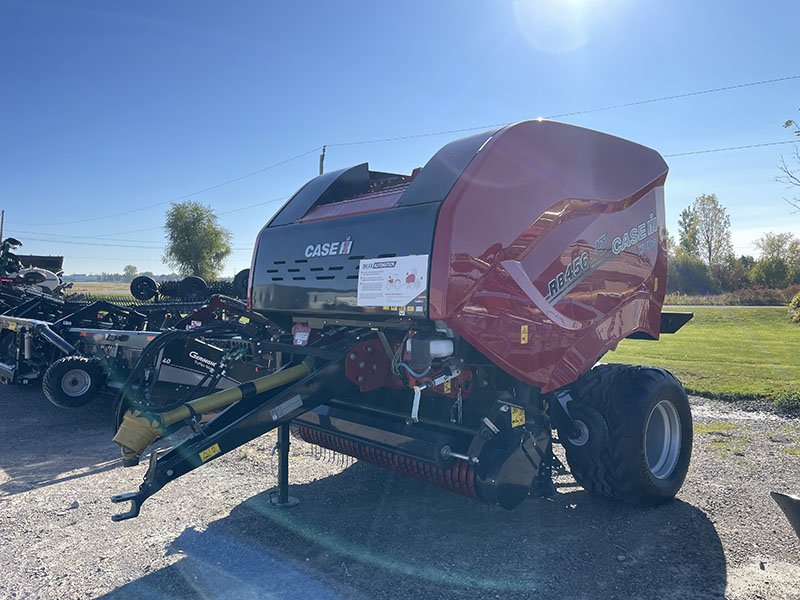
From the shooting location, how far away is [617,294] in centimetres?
454

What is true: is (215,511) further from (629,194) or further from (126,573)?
(629,194)

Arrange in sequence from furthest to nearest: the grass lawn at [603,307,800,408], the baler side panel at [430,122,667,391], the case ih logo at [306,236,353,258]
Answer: the grass lawn at [603,307,800,408] → the case ih logo at [306,236,353,258] → the baler side panel at [430,122,667,391]

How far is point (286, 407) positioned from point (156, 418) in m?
0.70

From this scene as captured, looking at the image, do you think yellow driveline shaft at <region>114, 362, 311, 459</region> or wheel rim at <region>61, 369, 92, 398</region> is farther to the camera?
wheel rim at <region>61, 369, 92, 398</region>

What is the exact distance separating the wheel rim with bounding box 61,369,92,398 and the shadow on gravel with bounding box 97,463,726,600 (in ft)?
11.0

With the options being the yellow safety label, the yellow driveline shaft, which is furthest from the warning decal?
the yellow safety label

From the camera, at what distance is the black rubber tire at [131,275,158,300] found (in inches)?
544

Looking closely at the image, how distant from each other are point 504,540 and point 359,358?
57.5 inches

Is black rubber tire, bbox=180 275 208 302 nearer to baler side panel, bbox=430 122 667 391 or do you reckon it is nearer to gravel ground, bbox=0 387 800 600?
gravel ground, bbox=0 387 800 600

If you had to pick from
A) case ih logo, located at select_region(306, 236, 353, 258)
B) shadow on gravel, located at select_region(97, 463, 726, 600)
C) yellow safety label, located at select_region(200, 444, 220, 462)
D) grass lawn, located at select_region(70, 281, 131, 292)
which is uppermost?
grass lawn, located at select_region(70, 281, 131, 292)

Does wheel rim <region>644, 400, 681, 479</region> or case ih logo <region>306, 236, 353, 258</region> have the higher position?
case ih logo <region>306, 236, 353, 258</region>

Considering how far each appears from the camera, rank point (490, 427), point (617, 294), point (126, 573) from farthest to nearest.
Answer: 1. point (617, 294)
2. point (490, 427)
3. point (126, 573)

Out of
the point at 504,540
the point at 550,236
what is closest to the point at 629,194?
the point at 550,236

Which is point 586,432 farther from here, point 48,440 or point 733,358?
point 733,358
